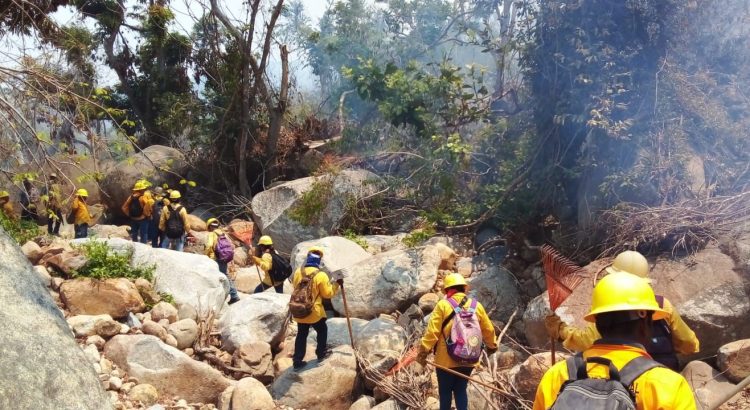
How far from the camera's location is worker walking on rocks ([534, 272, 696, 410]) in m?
2.04

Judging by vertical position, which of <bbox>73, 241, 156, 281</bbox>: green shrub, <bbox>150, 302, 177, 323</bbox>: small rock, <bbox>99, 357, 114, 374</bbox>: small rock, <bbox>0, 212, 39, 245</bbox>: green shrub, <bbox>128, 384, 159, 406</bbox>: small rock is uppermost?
<bbox>0, 212, 39, 245</bbox>: green shrub

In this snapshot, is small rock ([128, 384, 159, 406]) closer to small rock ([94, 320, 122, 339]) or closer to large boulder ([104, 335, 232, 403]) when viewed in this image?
large boulder ([104, 335, 232, 403])

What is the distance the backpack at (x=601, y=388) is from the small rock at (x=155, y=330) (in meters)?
5.98

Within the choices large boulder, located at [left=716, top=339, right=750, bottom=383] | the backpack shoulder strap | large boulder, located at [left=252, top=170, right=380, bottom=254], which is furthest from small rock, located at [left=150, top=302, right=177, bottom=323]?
the backpack shoulder strap

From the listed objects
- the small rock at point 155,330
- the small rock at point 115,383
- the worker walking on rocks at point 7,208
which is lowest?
the small rock at point 115,383

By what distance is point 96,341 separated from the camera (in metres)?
6.79

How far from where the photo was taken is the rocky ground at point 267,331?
14.9 feet

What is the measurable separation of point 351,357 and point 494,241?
356 cm

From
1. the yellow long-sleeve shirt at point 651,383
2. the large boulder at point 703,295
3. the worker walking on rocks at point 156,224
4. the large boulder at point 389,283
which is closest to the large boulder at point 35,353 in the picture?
the yellow long-sleeve shirt at point 651,383

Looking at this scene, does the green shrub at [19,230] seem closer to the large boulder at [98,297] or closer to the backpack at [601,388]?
the large boulder at [98,297]

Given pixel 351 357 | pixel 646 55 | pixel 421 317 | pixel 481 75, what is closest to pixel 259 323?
pixel 351 357

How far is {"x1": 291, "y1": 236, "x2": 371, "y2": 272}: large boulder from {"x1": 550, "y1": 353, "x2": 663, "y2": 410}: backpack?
24.8 feet

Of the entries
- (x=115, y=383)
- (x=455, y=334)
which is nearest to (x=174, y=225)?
(x=115, y=383)

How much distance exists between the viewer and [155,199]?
11789 mm
